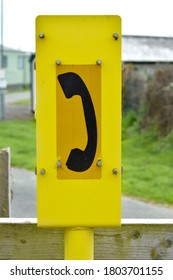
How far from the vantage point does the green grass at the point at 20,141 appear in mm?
13814

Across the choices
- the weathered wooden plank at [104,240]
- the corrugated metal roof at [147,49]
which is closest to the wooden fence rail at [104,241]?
the weathered wooden plank at [104,240]

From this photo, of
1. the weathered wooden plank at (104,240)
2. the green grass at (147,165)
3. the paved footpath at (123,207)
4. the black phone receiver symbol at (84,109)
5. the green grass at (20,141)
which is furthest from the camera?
the green grass at (20,141)

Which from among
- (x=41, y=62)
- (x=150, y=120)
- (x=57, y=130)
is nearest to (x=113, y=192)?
(x=57, y=130)

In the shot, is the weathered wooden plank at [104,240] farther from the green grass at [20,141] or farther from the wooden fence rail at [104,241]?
the green grass at [20,141]

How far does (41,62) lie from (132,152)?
12803 millimetres

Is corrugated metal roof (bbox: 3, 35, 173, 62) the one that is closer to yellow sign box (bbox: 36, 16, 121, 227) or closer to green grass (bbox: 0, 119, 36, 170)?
green grass (bbox: 0, 119, 36, 170)

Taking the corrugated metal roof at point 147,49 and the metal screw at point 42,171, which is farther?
the corrugated metal roof at point 147,49

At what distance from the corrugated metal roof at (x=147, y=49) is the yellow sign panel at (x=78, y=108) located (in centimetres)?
2309

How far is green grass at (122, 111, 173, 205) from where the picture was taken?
10.2m

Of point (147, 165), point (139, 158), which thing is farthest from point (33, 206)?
point (139, 158)

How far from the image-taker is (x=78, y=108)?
182cm

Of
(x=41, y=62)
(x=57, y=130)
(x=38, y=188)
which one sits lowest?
(x=38, y=188)

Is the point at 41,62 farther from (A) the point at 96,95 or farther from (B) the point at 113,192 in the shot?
(B) the point at 113,192

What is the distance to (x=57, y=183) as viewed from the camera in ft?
6.12
